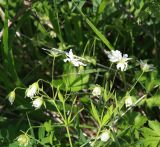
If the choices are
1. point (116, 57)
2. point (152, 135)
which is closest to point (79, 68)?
point (116, 57)

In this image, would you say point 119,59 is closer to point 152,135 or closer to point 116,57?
point 116,57

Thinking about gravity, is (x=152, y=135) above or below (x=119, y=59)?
below

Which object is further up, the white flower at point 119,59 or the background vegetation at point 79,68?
the white flower at point 119,59

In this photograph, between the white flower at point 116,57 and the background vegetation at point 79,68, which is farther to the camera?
the background vegetation at point 79,68

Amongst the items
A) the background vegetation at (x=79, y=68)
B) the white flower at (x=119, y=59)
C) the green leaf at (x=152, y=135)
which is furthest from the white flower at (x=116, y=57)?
the green leaf at (x=152, y=135)

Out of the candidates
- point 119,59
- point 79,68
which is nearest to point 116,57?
point 119,59

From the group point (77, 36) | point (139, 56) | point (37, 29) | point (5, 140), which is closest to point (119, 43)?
point (139, 56)

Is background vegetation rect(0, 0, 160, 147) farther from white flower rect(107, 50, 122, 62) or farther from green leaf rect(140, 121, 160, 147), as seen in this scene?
white flower rect(107, 50, 122, 62)

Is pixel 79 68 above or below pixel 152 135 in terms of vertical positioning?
above

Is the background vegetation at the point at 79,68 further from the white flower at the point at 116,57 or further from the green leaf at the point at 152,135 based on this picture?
the white flower at the point at 116,57

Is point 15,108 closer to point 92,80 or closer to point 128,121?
point 92,80
